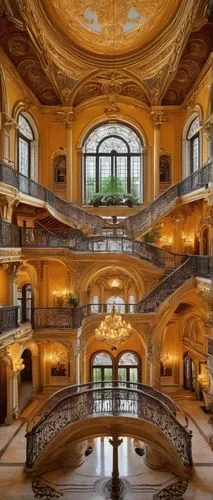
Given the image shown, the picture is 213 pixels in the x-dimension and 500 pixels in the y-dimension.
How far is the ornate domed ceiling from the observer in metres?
16.1

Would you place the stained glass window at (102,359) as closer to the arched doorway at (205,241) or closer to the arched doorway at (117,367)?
the arched doorway at (117,367)

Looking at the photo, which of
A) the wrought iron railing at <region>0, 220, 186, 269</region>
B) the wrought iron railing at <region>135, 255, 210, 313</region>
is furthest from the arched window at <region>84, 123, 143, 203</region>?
the wrought iron railing at <region>135, 255, 210, 313</region>

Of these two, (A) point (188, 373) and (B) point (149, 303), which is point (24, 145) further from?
(A) point (188, 373)

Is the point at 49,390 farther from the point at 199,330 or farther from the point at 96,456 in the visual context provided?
the point at 199,330

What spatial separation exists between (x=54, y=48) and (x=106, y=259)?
9537 millimetres

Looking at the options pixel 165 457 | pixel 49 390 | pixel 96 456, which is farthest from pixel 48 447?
pixel 49 390

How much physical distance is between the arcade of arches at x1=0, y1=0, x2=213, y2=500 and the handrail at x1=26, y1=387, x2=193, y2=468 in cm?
38

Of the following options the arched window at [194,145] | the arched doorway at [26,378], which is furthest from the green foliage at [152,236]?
the arched doorway at [26,378]

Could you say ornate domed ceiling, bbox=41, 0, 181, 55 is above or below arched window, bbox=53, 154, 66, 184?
above

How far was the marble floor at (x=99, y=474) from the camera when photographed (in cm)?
1080

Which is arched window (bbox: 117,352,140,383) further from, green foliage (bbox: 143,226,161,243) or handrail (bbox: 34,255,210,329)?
green foliage (bbox: 143,226,161,243)

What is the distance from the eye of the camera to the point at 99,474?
472 inches

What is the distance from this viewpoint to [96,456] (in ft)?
43.0

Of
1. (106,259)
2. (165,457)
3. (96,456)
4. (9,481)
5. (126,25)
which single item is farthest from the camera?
(126,25)
